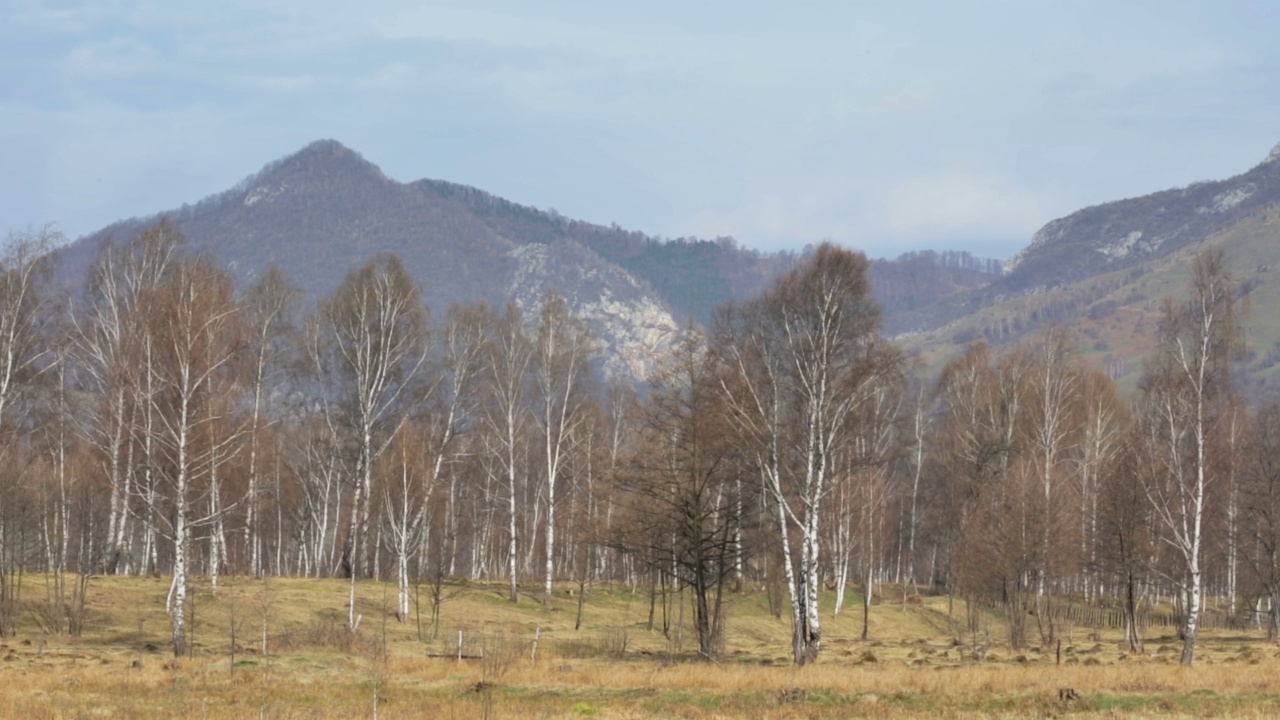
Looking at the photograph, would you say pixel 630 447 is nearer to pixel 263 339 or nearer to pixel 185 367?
pixel 263 339

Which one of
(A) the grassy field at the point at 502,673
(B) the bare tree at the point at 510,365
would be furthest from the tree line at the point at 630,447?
(A) the grassy field at the point at 502,673

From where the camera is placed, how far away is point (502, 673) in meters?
28.8

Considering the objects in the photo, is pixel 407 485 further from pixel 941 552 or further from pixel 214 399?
pixel 941 552

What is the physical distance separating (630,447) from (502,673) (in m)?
30.3

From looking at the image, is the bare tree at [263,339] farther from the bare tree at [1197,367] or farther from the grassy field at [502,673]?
the bare tree at [1197,367]

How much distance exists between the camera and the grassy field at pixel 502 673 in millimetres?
22453

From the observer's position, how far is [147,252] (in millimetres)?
51656

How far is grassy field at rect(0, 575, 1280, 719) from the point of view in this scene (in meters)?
22.5

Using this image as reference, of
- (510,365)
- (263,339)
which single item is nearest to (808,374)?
(510,365)

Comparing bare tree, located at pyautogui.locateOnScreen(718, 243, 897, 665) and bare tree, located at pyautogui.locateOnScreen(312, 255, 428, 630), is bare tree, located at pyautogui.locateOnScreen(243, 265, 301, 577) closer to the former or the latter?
bare tree, located at pyautogui.locateOnScreen(312, 255, 428, 630)

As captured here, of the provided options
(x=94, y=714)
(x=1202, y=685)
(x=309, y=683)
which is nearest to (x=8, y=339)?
(x=309, y=683)

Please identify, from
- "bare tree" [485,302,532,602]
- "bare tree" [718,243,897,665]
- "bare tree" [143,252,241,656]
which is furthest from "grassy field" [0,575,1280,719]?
"bare tree" [485,302,532,602]

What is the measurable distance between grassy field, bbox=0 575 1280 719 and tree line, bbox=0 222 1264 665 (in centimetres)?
203

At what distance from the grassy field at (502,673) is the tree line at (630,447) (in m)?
2.03
